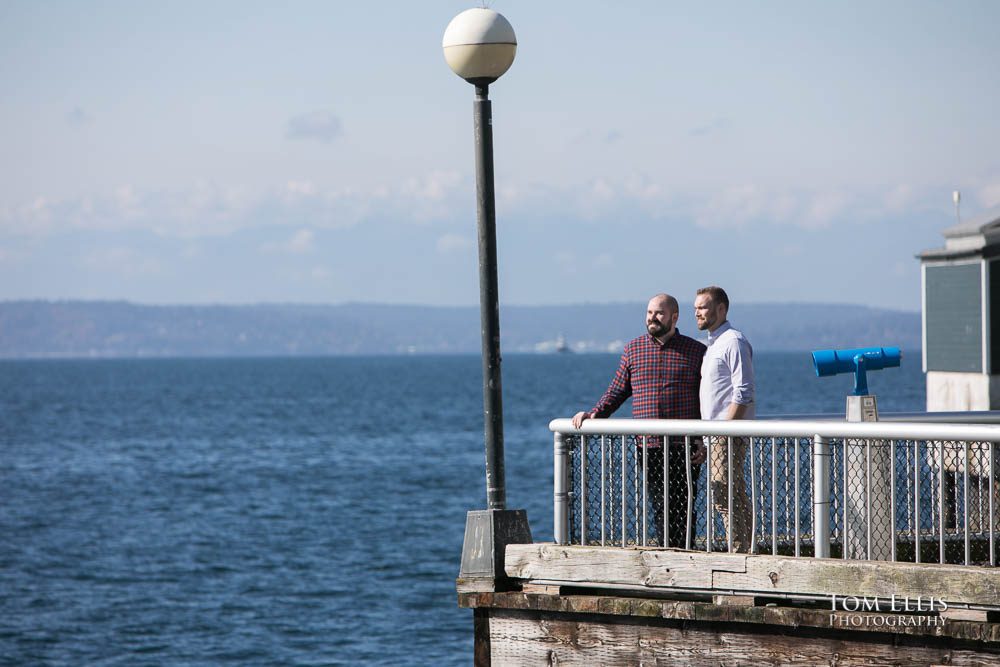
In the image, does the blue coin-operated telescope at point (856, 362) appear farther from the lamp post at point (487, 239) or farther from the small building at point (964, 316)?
the small building at point (964, 316)

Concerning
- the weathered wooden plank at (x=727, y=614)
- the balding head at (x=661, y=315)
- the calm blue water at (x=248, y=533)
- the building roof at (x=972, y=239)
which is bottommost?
the calm blue water at (x=248, y=533)

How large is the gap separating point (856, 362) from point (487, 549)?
2373 mm

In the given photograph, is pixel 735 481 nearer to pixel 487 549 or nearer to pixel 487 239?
pixel 487 549

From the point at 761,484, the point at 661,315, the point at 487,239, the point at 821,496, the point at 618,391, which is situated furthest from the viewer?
the point at 618,391

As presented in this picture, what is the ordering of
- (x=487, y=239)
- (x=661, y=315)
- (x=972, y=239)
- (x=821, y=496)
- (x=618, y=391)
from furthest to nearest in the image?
(x=972, y=239) → (x=618, y=391) → (x=487, y=239) → (x=661, y=315) → (x=821, y=496)

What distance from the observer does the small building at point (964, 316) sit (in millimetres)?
18688

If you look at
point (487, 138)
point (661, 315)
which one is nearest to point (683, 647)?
point (661, 315)

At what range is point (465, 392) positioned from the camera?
116 m

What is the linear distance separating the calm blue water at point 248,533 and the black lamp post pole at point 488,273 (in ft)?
39.5

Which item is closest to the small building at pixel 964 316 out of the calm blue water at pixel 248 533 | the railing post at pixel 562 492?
the calm blue water at pixel 248 533

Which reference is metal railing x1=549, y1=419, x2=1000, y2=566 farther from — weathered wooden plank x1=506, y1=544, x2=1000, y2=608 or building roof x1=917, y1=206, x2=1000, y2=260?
building roof x1=917, y1=206, x2=1000, y2=260

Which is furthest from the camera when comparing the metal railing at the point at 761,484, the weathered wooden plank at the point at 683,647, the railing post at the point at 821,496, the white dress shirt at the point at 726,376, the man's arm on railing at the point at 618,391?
the man's arm on railing at the point at 618,391

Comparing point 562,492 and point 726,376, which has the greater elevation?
point 726,376

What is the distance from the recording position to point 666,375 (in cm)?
814
